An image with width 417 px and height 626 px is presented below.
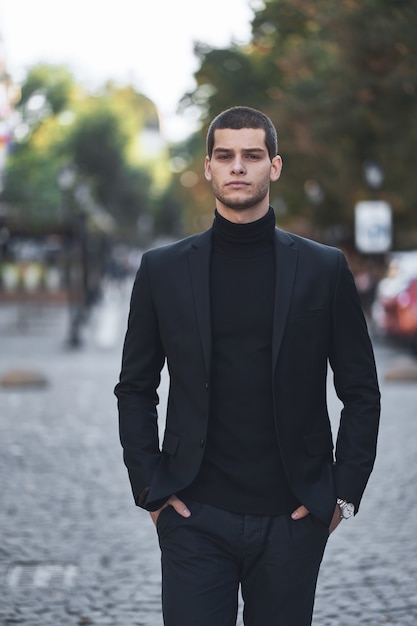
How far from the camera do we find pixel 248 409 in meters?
3.17

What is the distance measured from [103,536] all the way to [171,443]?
143 inches

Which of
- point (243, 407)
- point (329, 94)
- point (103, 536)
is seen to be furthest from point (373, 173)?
point (243, 407)

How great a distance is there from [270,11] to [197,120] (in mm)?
6053

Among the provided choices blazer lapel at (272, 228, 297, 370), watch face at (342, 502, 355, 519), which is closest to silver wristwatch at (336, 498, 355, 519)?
watch face at (342, 502, 355, 519)

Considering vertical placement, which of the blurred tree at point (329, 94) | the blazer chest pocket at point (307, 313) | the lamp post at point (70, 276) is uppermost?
the blurred tree at point (329, 94)

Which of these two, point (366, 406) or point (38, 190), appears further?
point (38, 190)

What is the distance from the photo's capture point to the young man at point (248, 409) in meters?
3.13

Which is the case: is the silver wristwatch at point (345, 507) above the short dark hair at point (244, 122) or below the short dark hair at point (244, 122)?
below

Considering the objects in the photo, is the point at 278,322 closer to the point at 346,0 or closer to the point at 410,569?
the point at 410,569

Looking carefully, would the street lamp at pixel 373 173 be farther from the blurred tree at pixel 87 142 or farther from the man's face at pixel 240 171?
the blurred tree at pixel 87 142

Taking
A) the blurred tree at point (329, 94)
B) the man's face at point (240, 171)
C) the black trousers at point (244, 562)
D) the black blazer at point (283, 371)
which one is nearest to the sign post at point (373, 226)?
the blurred tree at point (329, 94)

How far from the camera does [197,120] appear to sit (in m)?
42.4

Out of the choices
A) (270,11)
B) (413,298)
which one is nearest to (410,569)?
(413,298)

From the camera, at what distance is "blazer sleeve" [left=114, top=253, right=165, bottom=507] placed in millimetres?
3270
